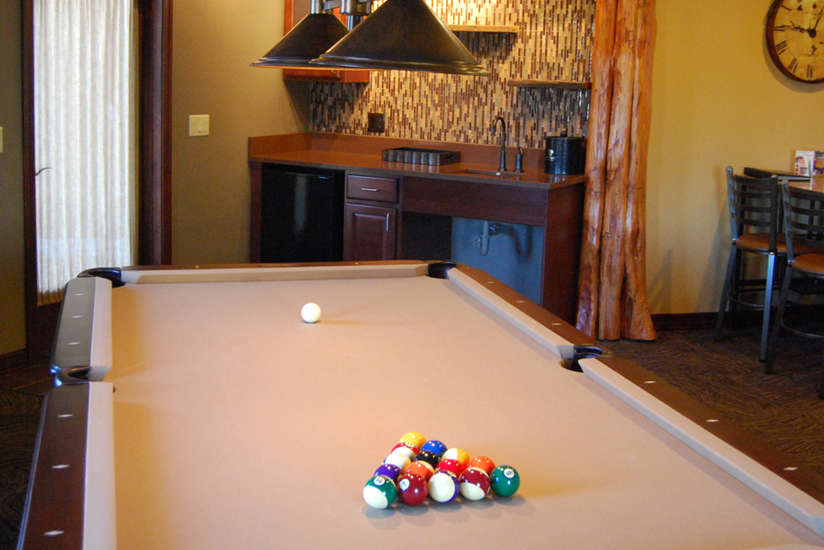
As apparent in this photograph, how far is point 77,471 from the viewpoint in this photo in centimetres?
143

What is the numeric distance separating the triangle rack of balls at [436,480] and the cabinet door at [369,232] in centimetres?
352

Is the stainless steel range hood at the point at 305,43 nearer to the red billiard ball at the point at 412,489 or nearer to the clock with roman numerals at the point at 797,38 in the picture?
the red billiard ball at the point at 412,489

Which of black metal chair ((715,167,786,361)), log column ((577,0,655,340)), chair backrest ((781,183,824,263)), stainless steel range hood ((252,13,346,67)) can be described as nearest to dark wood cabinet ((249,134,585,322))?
log column ((577,0,655,340))

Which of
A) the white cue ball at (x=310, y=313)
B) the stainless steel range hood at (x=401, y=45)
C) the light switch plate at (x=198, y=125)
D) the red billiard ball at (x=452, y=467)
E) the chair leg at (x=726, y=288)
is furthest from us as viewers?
the chair leg at (x=726, y=288)

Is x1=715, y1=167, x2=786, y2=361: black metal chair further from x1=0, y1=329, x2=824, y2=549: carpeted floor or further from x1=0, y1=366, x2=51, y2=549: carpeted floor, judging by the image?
x1=0, y1=366, x2=51, y2=549: carpeted floor

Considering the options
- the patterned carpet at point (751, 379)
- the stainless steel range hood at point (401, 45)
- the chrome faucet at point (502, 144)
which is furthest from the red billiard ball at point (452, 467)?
the chrome faucet at point (502, 144)

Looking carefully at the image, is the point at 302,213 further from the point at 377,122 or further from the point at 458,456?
the point at 458,456

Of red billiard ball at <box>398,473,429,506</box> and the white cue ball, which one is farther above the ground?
the white cue ball

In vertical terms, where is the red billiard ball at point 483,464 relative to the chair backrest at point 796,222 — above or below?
below

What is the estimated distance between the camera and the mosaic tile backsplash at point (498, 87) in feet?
16.8

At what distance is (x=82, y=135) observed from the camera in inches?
174

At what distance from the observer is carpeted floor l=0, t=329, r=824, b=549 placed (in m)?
3.28

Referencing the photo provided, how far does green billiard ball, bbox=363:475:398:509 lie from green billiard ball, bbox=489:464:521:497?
164 mm

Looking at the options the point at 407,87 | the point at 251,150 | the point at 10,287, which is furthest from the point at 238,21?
the point at 10,287
